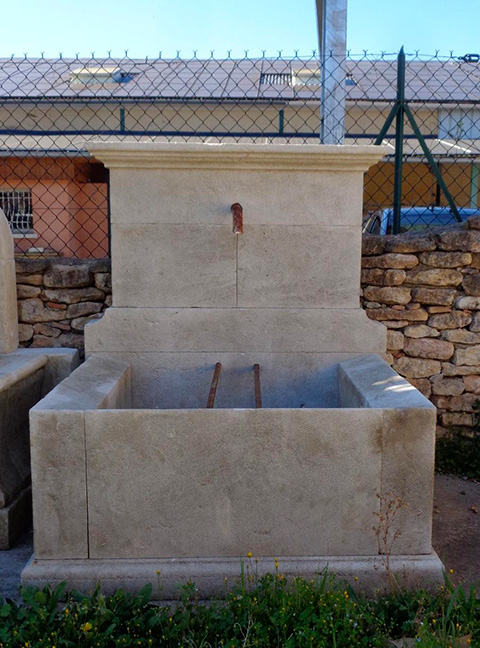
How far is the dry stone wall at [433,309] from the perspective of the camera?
419 cm

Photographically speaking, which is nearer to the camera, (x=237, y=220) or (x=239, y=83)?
(x=237, y=220)

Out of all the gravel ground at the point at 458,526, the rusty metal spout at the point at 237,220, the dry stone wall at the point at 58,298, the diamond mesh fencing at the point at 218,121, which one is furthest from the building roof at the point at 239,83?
the gravel ground at the point at 458,526

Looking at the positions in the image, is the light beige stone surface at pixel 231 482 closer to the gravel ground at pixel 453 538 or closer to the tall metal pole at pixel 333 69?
the gravel ground at pixel 453 538

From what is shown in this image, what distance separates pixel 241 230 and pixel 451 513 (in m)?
2.06

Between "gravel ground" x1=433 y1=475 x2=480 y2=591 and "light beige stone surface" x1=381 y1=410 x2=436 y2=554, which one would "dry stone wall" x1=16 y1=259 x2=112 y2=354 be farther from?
"gravel ground" x1=433 y1=475 x2=480 y2=591

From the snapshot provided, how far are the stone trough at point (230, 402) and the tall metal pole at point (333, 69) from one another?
2.29ft

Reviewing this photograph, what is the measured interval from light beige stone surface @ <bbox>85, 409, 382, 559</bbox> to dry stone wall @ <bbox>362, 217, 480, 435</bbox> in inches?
64.5

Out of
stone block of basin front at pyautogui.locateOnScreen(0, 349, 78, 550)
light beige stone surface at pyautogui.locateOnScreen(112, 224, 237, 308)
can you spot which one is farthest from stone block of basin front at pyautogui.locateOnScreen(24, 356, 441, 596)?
light beige stone surface at pyautogui.locateOnScreen(112, 224, 237, 308)

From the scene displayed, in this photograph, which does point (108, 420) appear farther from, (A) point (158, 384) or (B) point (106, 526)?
(A) point (158, 384)

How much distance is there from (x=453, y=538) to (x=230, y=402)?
149 centimetres

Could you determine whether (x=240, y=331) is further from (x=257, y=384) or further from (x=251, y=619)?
(x=251, y=619)

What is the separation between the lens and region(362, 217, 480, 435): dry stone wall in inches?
165

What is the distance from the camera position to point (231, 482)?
9.06ft

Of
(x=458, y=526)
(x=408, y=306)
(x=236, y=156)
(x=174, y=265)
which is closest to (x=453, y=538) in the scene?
(x=458, y=526)
